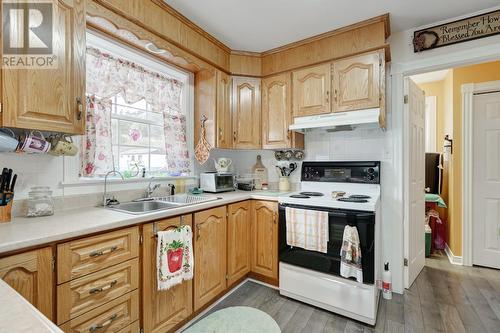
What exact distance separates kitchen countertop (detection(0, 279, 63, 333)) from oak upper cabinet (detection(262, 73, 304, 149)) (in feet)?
7.61

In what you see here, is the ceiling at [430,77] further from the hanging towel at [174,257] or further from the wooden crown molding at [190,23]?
the hanging towel at [174,257]

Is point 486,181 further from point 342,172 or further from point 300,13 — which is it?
point 300,13

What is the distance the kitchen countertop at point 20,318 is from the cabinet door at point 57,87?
0.94 meters

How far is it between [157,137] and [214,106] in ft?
2.14

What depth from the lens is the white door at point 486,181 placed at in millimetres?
2758

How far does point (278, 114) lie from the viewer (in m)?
2.69

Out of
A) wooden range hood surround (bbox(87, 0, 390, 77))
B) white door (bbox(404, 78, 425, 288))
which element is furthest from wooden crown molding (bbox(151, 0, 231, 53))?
white door (bbox(404, 78, 425, 288))

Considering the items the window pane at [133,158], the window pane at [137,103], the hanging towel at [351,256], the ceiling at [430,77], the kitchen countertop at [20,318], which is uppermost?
the ceiling at [430,77]

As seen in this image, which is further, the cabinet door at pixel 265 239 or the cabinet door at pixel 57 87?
the cabinet door at pixel 265 239

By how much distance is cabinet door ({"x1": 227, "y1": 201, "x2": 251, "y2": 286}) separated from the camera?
2.23 metres

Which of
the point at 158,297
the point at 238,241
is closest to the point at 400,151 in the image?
the point at 238,241

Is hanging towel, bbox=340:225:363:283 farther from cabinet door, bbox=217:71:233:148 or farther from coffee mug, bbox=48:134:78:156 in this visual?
coffee mug, bbox=48:134:78:156

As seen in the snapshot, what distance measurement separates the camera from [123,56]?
6.65 feet

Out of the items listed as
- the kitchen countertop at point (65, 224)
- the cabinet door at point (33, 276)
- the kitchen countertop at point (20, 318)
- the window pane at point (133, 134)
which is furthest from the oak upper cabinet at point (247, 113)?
the kitchen countertop at point (20, 318)
